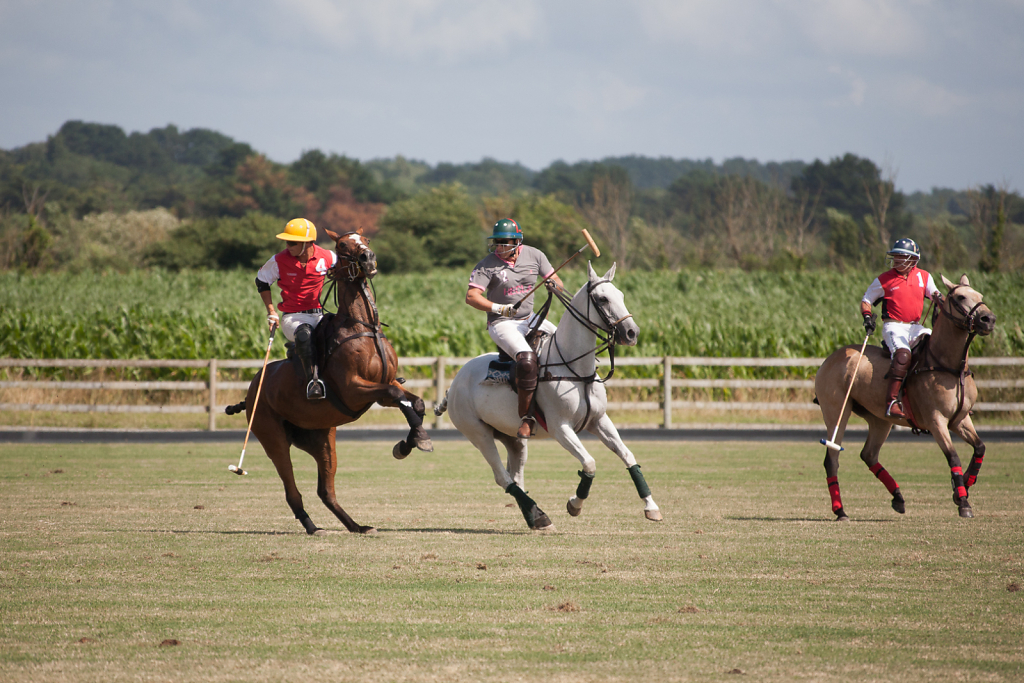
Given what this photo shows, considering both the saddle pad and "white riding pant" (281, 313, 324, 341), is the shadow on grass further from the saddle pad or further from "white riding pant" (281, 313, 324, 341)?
"white riding pant" (281, 313, 324, 341)

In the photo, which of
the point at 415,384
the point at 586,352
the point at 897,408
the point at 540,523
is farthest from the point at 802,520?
the point at 415,384

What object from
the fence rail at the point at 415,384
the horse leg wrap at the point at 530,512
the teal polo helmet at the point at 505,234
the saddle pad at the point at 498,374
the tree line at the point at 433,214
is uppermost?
the tree line at the point at 433,214

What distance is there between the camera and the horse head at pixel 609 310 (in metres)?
8.27

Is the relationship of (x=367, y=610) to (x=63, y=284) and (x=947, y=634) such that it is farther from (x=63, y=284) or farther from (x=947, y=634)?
(x=63, y=284)

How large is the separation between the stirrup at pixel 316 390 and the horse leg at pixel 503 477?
1.46 meters

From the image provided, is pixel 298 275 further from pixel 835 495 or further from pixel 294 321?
pixel 835 495

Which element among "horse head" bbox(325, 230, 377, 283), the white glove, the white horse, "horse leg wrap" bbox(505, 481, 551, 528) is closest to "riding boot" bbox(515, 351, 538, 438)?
the white horse

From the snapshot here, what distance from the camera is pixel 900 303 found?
1048cm

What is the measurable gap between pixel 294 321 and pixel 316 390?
0.93 m

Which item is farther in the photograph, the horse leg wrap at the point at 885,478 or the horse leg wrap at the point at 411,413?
the horse leg wrap at the point at 885,478

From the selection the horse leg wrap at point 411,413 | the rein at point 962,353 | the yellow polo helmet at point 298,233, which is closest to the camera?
the horse leg wrap at point 411,413

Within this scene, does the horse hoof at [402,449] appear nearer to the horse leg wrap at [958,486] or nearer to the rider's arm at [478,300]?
the rider's arm at [478,300]

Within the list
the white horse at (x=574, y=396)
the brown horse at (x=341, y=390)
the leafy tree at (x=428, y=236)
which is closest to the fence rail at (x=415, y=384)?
the brown horse at (x=341, y=390)

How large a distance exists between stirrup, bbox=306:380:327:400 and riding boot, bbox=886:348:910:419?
5.72 m
